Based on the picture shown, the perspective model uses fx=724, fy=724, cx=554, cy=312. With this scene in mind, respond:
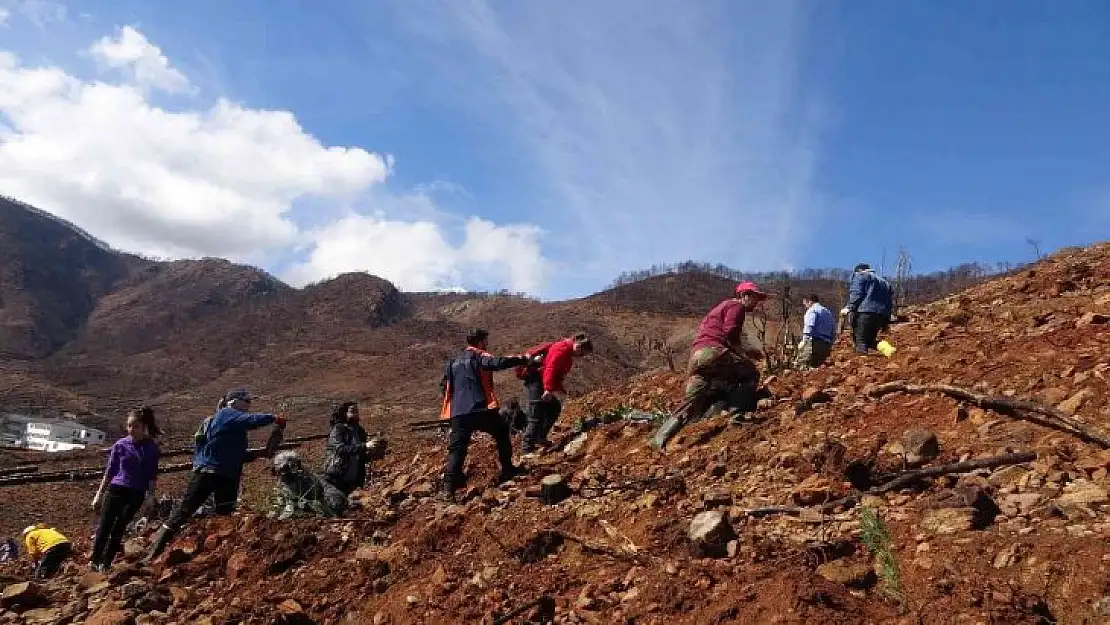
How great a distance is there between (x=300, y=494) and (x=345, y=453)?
→ 0.82m

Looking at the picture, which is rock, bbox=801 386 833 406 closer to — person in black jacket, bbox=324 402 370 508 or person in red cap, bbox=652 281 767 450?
person in red cap, bbox=652 281 767 450

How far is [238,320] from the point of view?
56406mm

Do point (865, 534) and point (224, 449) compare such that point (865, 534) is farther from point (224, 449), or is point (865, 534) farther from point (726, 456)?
point (224, 449)

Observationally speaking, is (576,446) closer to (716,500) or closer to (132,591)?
(716,500)

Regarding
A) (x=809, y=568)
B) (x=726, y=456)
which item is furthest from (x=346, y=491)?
(x=809, y=568)

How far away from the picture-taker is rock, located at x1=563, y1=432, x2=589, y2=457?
251 inches

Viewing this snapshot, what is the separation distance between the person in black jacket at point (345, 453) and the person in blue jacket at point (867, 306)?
5.47 metres

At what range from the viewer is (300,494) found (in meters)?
5.45

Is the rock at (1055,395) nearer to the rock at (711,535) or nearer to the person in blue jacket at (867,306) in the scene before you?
the rock at (711,535)

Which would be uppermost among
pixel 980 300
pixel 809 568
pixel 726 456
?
pixel 980 300

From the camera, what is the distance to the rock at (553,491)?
189 inches

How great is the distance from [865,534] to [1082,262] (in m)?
9.35

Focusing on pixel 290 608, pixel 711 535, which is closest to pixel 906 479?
pixel 711 535

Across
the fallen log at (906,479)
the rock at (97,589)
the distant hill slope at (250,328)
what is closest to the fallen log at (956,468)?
the fallen log at (906,479)
